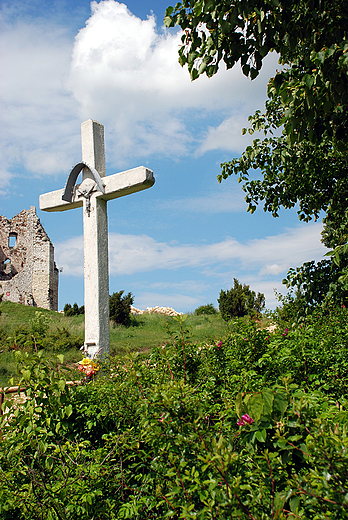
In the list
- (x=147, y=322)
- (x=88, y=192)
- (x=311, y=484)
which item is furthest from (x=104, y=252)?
(x=147, y=322)

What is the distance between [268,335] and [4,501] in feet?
5.70

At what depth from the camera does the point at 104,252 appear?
3.93 metres

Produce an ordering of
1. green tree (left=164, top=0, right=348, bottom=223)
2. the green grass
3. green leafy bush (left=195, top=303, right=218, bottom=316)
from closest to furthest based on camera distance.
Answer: green tree (left=164, top=0, right=348, bottom=223) → the green grass → green leafy bush (left=195, top=303, right=218, bottom=316)

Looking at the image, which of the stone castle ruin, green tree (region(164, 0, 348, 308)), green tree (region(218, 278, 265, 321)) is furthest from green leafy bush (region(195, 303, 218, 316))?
green tree (region(164, 0, 348, 308))

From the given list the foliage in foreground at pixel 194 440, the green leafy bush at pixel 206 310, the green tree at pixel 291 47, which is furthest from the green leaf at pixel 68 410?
the green leafy bush at pixel 206 310

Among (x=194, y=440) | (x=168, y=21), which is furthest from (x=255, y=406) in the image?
(x=168, y=21)

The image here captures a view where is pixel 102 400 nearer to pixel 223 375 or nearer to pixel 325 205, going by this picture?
pixel 223 375

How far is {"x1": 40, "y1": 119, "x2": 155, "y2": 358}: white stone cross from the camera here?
376cm

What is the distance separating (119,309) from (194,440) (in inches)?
571

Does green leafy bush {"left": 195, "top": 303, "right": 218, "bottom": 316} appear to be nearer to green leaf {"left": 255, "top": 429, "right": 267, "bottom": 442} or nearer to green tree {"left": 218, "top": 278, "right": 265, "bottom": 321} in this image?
green tree {"left": 218, "top": 278, "right": 265, "bottom": 321}

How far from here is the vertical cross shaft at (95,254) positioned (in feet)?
12.3

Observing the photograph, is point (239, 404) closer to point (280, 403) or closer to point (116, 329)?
point (280, 403)

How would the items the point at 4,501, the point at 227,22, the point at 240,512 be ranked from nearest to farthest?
the point at 240,512, the point at 4,501, the point at 227,22

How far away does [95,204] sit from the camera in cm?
403
